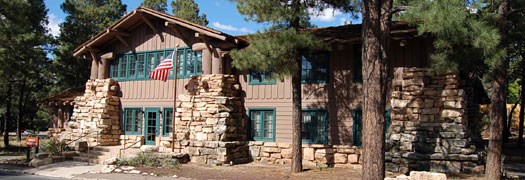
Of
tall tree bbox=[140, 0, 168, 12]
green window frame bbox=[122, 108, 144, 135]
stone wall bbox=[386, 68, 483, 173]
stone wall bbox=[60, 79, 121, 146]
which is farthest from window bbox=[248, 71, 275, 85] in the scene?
tall tree bbox=[140, 0, 168, 12]

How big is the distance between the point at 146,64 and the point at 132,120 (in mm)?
2450

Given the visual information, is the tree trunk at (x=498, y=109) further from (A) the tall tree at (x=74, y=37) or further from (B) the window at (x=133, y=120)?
(A) the tall tree at (x=74, y=37)

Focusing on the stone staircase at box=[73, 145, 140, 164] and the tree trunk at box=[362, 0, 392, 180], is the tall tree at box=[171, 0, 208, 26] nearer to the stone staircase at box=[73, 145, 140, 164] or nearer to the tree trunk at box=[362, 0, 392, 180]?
the stone staircase at box=[73, 145, 140, 164]

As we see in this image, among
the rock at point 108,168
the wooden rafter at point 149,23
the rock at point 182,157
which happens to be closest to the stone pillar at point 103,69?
the wooden rafter at point 149,23

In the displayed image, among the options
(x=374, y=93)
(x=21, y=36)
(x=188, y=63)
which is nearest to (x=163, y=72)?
(x=188, y=63)

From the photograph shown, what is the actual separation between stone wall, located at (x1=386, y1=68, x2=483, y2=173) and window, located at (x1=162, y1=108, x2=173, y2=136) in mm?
8751

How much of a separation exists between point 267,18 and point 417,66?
16.0 feet

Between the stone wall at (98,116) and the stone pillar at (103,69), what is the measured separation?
290 mm

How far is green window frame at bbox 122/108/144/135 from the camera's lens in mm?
19378

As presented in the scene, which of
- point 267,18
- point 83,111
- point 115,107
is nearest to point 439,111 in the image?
point 267,18

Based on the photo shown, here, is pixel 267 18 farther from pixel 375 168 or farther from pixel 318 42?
pixel 375 168

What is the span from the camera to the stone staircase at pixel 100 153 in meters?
17.5

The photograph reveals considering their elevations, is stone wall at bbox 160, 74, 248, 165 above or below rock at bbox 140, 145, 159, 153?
above

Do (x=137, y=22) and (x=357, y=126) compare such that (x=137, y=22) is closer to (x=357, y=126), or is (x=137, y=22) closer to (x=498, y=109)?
(x=357, y=126)
